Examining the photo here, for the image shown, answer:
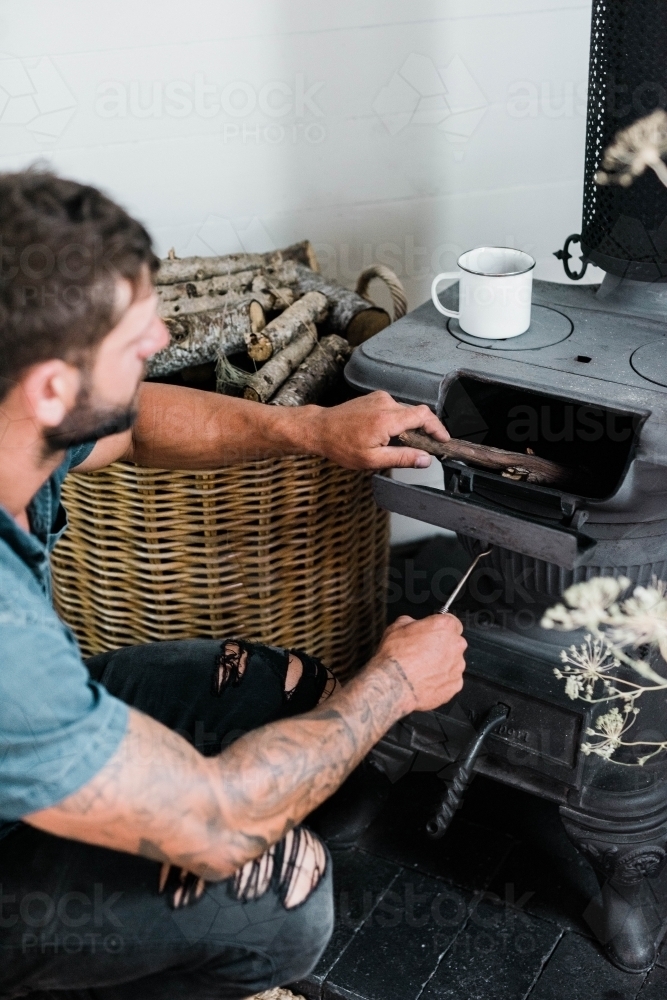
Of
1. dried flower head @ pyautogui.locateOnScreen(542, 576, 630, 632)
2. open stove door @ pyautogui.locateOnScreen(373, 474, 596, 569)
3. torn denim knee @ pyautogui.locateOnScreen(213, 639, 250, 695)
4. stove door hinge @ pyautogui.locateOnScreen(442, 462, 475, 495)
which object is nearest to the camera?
dried flower head @ pyautogui.locateOnScreen(542, 576, 630, 632)

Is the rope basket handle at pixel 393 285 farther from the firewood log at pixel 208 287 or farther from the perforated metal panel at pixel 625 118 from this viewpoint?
the perforated metal panel at pixel 625 118

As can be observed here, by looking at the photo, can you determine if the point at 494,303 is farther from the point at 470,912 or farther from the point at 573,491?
the point at 470,912

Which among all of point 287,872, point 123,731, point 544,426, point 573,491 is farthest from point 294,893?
point 544,426

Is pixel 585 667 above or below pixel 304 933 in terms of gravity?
above

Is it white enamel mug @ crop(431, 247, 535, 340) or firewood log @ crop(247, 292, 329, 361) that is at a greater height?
white enamel mug @ crop(431, 247, 535, 340)

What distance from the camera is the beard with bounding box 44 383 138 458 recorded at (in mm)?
1087

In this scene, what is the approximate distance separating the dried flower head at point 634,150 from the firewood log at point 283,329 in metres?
0.53

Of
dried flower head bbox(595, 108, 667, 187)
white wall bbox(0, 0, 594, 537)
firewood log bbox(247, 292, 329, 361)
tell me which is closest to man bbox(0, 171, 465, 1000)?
firewood log bbox(247, 292, 329, 361)

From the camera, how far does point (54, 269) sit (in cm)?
103

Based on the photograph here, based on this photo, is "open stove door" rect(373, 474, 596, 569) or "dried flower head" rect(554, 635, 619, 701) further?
"dried flower head" rect(554, 635, 619, 701)

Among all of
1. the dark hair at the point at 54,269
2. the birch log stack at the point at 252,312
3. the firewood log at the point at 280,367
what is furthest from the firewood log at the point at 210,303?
the dark hair at the point at 54,269

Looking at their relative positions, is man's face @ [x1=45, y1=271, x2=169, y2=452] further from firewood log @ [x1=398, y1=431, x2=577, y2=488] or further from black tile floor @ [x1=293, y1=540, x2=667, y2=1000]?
black tile floor @ [x1=293, y1=540, x2=667, y2=1000]

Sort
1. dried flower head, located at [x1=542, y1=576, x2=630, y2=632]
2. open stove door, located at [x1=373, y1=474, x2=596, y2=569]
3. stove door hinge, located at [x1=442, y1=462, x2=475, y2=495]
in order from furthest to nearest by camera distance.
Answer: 1. stove door hinge, located at [x1=442, y1=462, x2=475, y2=495]
2. open stove door, located at [x1=373, y1=474, x2=596, y2=569]
3. dried flower head, located at [x1=542, y1=576, x2=630, y2=632]

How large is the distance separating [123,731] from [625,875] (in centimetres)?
86
